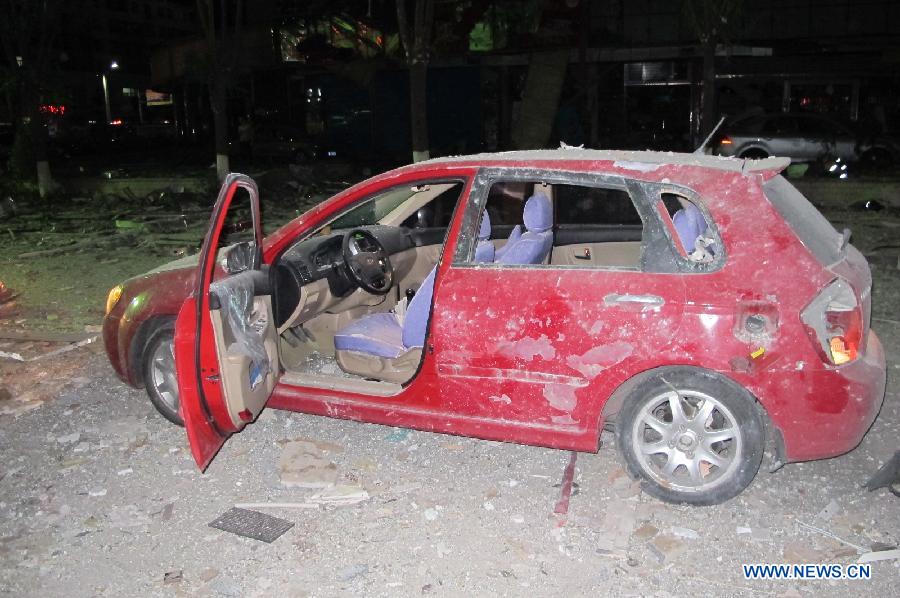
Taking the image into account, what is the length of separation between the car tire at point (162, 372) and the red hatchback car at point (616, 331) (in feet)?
2.15

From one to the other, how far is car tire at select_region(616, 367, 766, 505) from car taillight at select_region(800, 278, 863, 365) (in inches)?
16.3

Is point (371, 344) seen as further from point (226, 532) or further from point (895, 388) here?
point (895, 388)

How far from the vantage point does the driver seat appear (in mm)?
4816

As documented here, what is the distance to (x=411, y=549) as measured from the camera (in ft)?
12.0

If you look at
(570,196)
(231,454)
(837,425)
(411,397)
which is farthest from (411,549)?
(570,196)

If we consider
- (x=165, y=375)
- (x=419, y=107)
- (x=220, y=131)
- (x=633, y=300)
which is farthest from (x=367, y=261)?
(x=220, y=131)

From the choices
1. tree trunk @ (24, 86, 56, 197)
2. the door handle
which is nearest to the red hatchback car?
the door handle

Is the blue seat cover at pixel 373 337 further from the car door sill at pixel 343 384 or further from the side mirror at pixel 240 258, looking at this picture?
the side mirror at pixel 240 258

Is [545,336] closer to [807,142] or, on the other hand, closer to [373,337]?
[373,337]

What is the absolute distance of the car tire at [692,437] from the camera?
374 cm

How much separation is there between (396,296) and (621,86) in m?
20.0

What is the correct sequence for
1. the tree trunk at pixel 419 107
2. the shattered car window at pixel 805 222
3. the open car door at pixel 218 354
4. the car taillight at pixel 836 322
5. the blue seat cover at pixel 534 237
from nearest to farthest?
the car taillight at pixel 836 322 < the shattered car window at pixel 805 222 < the open car door at pixel 218 354 < the blue seat cover at pixel 534 237 < the tree trunk at pixel 419 107

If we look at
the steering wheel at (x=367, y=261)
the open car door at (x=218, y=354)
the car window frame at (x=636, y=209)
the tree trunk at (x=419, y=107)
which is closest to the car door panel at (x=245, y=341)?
the open car door at (x=218, y=354)

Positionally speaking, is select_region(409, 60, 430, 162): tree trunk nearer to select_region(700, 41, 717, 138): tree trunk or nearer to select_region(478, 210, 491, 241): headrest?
select_region(700, 41, 717, 138): tree trunk
